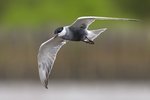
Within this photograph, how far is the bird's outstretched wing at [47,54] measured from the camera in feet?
23.2

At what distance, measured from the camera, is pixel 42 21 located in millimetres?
17906

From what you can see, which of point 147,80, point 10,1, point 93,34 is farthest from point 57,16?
point 93,34

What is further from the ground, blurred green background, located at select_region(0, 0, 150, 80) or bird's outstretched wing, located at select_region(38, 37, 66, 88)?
bird's outstretched wing, located at select_region(38, 37, 66, 88)

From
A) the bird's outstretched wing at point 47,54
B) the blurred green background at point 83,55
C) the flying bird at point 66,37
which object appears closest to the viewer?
the flying bird at point 66,37

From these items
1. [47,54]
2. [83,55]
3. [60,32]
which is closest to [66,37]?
[60,32]

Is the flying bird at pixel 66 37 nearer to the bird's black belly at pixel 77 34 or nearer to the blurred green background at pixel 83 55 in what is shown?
the bird's black belly at pixel 77 34

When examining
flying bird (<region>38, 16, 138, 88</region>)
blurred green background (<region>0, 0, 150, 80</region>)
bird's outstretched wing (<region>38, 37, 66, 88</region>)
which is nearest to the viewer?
flying bird (<region>38, 16, 138, 88</region>)

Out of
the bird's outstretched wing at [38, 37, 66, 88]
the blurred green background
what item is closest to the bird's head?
the bird's outstretched wing at [38, 37, 66, 88]

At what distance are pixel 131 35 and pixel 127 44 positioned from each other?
292mm

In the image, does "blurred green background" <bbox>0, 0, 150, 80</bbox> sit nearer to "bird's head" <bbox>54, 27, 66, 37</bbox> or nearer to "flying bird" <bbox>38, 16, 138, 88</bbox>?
"flying bird" <bbox>38, 16, 138, 88</bbox>

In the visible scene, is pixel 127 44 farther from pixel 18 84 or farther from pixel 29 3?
pixel 29 3

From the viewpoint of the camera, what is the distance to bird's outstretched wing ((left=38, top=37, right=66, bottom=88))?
706cm

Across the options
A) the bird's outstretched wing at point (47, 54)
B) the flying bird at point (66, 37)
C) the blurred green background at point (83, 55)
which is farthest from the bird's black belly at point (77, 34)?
the blurred green background at point (83, 55)

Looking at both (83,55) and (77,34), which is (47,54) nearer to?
(77,34)
